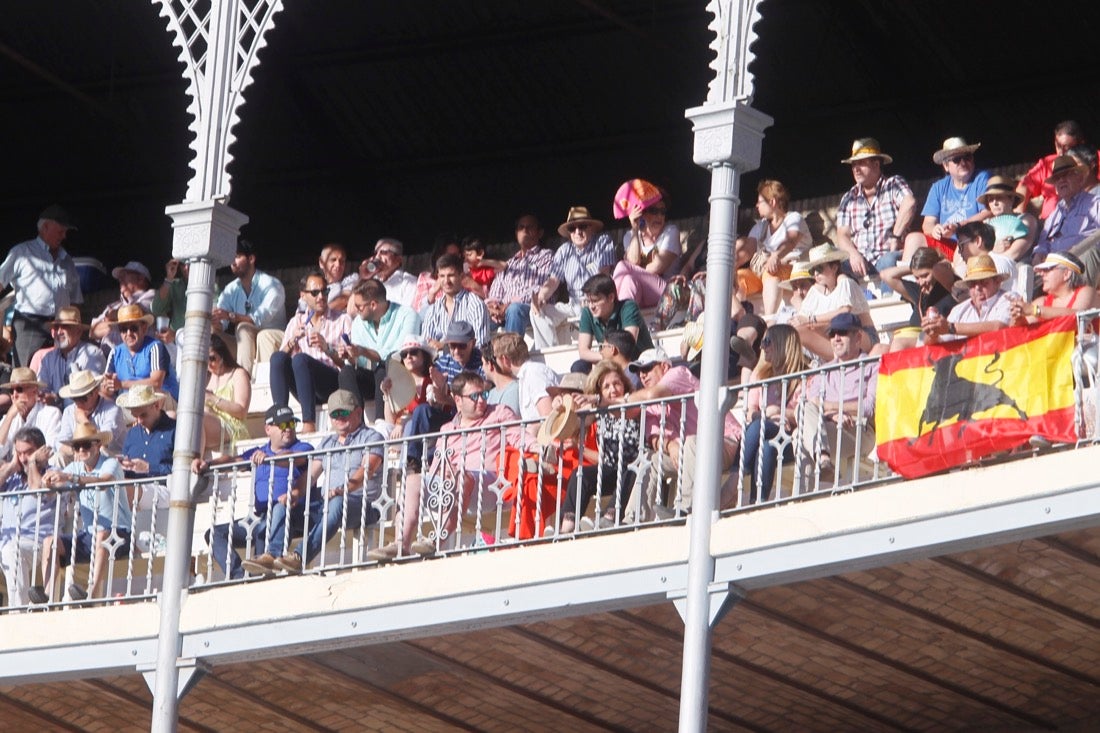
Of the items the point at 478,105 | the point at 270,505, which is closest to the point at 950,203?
the point at 270,505

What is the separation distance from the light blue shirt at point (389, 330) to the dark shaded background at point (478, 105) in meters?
5.26

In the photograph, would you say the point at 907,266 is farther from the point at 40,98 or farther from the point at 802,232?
the point at 40,98

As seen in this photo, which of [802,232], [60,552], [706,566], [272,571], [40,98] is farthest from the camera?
[40,98]

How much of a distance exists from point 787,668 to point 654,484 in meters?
1.85

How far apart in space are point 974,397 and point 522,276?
20.2 feet

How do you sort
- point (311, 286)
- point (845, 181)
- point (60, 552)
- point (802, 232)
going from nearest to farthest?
1. point (60, 552)
2. point (802, 232)
3. point (311, 286)
4. point (845, 181)

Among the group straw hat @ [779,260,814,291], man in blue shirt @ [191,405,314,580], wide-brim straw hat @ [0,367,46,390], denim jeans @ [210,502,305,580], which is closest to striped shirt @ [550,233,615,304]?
straw hat @ [779,260,814,291]

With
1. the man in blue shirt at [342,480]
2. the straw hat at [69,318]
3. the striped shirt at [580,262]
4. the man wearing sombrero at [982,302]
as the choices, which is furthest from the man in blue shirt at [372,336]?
the man wearing sombrero at [982,302]

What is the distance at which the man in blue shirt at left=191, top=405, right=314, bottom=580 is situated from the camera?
14750 millimetres

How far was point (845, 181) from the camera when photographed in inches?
856

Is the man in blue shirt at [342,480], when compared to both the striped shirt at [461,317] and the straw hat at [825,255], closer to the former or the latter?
the striped shirt at [461,317]

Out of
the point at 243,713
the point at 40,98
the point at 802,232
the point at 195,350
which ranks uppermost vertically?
the point at 40,98

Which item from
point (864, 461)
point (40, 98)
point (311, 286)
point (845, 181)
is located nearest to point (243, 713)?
point (311, 286)

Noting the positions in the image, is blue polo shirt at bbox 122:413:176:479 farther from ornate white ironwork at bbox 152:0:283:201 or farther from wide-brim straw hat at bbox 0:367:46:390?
ornate white ironwork at bbox 152:0:283:201
